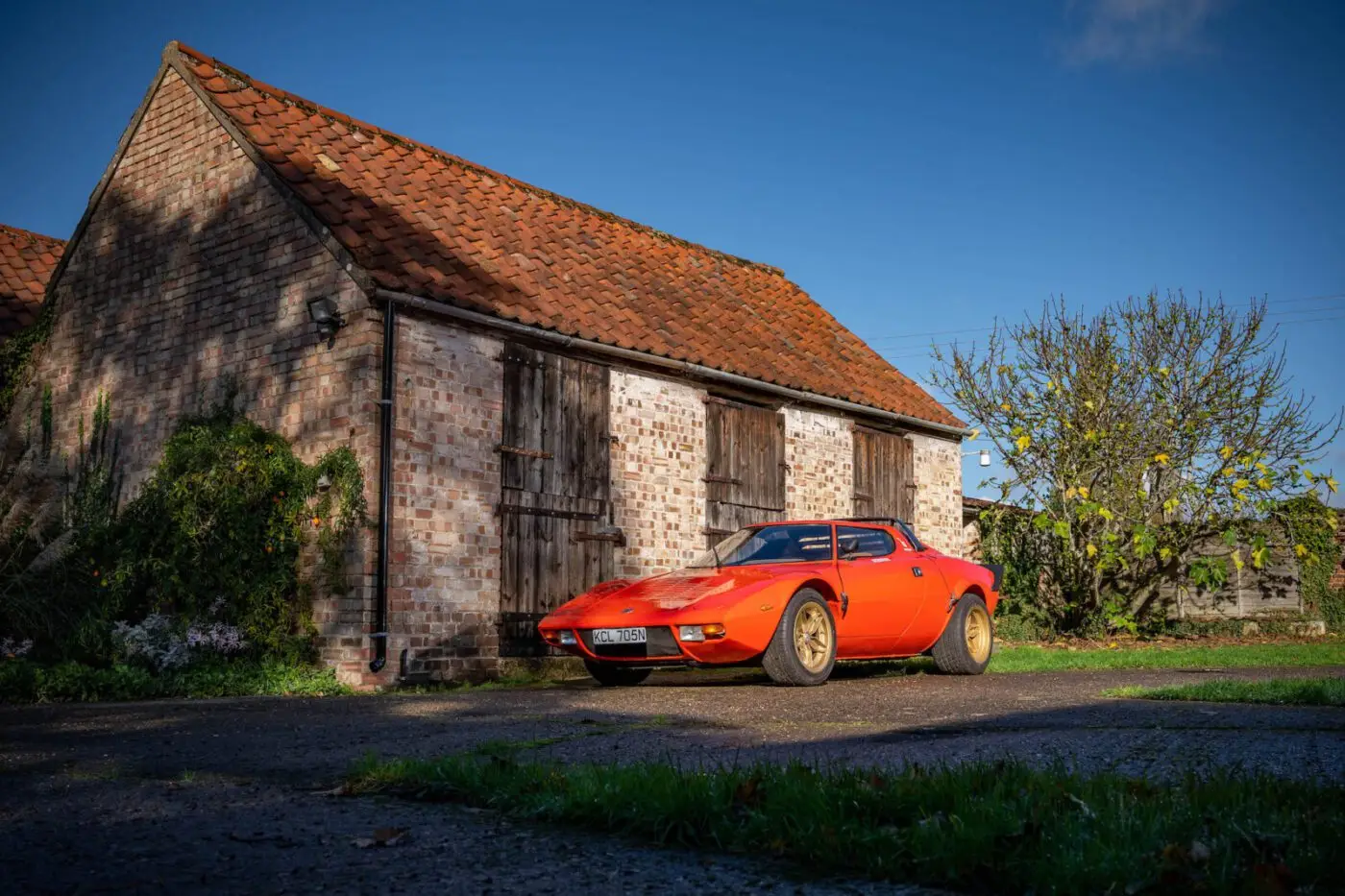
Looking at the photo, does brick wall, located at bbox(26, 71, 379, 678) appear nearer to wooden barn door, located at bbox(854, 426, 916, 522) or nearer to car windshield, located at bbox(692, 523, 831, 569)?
car windshield, located at bbox(692, 523, 831, 569)

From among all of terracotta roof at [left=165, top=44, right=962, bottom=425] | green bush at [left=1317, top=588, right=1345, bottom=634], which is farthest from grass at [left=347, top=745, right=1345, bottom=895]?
green bush at [left=1317, top=588, right=1345, bottom=634]

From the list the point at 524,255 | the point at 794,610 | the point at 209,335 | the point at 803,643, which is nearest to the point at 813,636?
the point at 803,643

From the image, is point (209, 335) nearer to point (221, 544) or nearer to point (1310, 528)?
point (221, 544)

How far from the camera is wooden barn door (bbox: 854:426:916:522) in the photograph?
666 inches

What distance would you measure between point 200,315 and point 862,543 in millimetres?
7268

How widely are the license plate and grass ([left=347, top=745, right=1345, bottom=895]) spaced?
15.6 ft

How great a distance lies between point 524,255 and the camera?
13969mm

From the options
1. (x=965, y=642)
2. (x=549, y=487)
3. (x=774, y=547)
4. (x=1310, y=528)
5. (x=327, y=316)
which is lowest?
(x=965, y=642)

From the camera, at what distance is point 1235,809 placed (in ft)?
10.8

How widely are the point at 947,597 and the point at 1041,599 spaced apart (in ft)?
30.8

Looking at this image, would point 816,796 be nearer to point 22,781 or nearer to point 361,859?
point 361,859

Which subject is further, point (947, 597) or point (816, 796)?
point (947, 597)

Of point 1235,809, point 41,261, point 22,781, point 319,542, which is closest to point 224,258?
point 319,542

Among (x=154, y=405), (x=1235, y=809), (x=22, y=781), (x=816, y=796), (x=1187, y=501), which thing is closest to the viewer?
(x=1235, y=809)
